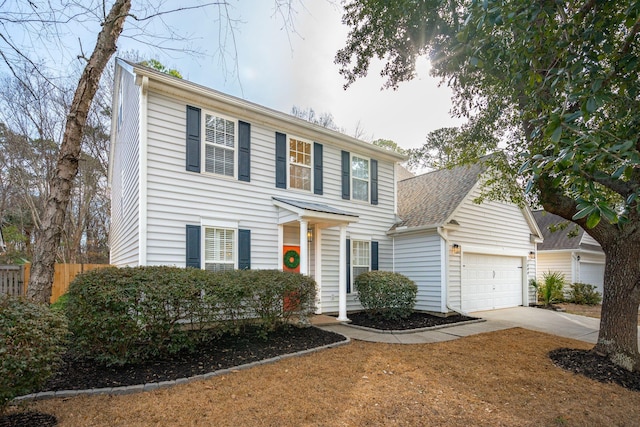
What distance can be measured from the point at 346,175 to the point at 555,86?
6557 millimetres

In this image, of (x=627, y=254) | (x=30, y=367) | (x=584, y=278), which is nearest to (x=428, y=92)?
(x=627, y=254)

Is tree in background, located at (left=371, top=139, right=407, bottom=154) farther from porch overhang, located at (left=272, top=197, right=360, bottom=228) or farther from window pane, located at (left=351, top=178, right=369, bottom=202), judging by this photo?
porch overhang, located at (left=272, top=197, right=360, bottom=228)

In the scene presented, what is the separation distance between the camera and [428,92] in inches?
321

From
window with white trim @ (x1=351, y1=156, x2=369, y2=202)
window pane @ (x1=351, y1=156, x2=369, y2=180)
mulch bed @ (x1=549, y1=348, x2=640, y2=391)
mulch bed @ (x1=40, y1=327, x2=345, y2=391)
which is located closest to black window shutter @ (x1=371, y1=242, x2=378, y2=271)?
window with white trim @ (x1=351, y1=156, x2=369, y2=202)

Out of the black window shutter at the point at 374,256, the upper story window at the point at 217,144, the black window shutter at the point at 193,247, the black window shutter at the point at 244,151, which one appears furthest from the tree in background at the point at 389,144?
the black window shutter at the point at 193,247

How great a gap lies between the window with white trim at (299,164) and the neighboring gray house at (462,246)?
3.40m

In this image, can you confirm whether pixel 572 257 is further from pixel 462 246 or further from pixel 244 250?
pixel 244 250

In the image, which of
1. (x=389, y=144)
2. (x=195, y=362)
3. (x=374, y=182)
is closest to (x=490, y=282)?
(x=374, y=182)

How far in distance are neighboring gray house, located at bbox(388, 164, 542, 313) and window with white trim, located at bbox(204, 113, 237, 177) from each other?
555 centimetres

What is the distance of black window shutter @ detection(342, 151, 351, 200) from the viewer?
393 inches

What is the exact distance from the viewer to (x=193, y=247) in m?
7.07

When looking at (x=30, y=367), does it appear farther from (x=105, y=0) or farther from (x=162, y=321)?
(x=105, y=0)

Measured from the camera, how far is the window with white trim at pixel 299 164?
9062 mm

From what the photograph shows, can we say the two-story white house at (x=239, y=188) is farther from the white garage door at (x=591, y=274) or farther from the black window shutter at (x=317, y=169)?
the white garage door at (x=591, y=274)
